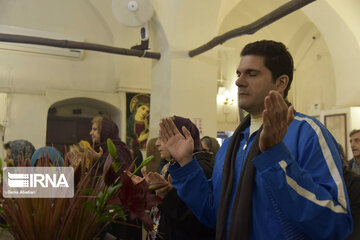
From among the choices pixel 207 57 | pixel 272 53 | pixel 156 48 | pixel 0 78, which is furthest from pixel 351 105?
pixel 0 78

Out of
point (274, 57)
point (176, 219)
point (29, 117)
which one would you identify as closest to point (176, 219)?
point (176, 219)

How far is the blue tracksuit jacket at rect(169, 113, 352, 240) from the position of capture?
1.11 metres

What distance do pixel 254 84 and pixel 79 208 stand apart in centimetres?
91

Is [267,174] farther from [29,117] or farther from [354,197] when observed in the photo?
[29,117]

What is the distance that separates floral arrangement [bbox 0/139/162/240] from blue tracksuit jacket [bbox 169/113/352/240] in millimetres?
408

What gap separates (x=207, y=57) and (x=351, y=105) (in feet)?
10.1

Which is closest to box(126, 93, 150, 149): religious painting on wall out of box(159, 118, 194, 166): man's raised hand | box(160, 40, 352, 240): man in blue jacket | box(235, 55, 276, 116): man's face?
box(160, 40, 352, 240): man in blue jacket

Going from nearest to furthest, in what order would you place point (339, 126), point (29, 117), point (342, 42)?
point (342, 42)
point (339, 126)
point (29, 117)

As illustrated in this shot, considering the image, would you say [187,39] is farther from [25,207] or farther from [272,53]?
[25,207]

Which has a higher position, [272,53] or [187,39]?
[187,39]

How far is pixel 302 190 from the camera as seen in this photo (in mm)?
1115

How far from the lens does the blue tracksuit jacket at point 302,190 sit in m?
1.11

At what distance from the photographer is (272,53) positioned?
1540 millimetres

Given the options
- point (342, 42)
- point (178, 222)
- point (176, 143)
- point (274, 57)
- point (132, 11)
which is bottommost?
point (178, 222)
